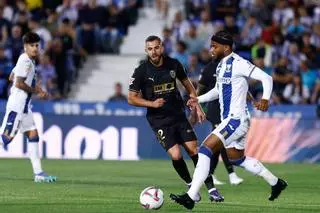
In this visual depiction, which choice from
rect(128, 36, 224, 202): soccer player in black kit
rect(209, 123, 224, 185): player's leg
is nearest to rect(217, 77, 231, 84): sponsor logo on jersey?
rect(128, 36, 224, 202): soccer player in black kit

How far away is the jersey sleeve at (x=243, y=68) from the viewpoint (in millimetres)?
14695

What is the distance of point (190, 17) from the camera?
1258 inches

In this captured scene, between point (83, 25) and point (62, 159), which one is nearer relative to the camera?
point (62, 159)

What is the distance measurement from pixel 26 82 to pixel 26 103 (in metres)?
0.44

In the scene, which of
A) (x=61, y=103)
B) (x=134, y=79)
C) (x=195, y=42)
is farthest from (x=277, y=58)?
(x=134, y=79)

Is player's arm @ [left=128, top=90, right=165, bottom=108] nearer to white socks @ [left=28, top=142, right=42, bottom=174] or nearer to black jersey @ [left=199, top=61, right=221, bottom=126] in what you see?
black jersey @ [left=199, top=61, right=221, bottom=126]

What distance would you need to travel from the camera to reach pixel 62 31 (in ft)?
102

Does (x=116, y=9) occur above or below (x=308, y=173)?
above

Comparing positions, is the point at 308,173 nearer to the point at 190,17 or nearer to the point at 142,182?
the point at 142,182

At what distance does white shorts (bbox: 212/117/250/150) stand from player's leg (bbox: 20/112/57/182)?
4936 mm

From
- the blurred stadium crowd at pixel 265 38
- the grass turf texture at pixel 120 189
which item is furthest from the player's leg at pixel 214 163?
the blurred stadium crowd at pixel 265 38

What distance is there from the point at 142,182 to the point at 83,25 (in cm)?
1359

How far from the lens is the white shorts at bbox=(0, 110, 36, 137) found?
18766mm

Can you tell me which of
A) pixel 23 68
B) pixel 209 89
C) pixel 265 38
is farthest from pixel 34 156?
pixel 265 38
